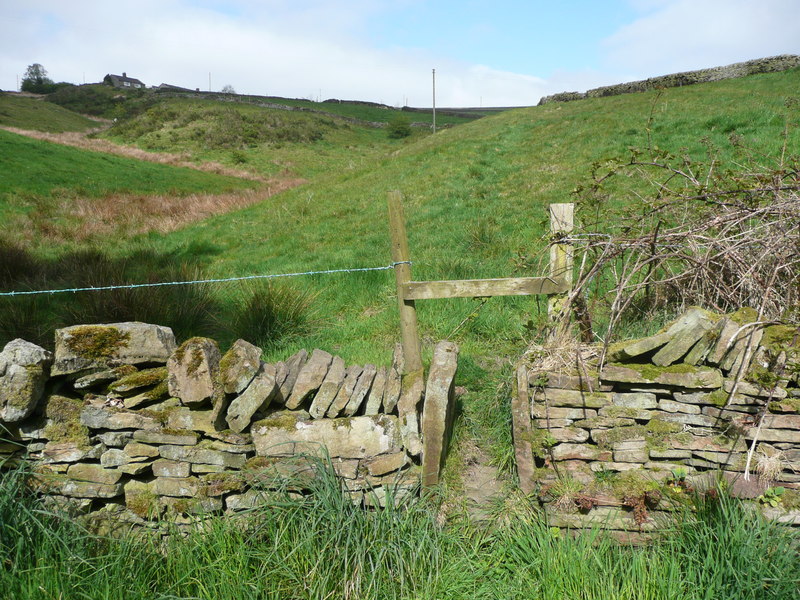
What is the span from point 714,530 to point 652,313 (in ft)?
6.27

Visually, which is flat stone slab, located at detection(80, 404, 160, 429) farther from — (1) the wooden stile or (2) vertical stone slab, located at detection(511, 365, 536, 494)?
(2) vertical stone slab, located at detection(511, 365, 536, 494)

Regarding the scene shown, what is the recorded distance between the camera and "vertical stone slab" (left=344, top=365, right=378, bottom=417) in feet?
11.1

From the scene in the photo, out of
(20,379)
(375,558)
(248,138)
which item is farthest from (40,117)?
(375,558)

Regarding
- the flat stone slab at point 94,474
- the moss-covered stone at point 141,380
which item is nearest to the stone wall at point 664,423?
the moss-covered stone at point 141,380

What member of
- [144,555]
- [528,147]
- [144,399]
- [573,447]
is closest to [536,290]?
[573,447]

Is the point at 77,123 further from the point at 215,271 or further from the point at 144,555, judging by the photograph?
the point at 144,555

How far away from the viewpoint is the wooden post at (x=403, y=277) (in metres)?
3.70

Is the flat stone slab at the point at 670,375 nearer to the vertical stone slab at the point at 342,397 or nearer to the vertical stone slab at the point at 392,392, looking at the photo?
the vertical stone slab at the point at 392,392

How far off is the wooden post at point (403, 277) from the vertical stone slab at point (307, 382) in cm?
63

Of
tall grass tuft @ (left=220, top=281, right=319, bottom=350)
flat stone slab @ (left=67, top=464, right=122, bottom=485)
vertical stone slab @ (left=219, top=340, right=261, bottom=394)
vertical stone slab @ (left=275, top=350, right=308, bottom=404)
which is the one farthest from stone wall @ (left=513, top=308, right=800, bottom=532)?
tall grass tuft @ (left=220, top=281, right=319, bottom=350)

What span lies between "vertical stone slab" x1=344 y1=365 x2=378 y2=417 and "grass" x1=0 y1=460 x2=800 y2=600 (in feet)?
1.40

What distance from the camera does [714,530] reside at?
2.88 meters

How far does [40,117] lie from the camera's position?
40.3 meters

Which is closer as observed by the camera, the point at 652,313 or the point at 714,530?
the point at 714,530
